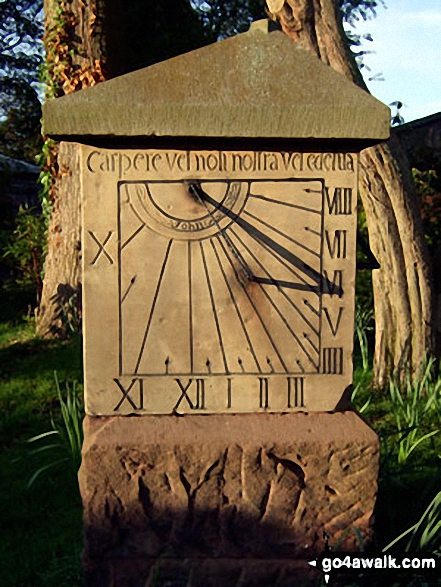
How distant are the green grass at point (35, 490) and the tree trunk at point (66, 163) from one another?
599 mm

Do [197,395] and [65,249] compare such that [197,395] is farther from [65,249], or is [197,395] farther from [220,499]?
[65,249]

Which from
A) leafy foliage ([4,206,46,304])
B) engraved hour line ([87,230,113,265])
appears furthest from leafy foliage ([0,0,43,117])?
engraved hour line ([87,230,113,265])

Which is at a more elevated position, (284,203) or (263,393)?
(284,203)

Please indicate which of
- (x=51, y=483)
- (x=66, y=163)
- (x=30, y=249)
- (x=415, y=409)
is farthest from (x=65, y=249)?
(x=415, y=409)

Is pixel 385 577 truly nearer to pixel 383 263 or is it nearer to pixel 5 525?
→ pixel 5 525

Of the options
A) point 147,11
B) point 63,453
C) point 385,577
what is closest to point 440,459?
point 385,577

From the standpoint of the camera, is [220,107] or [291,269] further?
[291,269]

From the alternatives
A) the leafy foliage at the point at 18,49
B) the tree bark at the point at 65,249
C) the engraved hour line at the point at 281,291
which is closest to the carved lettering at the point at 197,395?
the engraved hour line at the point at 281,291

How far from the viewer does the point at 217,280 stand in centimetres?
244

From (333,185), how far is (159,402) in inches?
38.9

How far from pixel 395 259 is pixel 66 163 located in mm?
3266

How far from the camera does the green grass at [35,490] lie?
2781mm

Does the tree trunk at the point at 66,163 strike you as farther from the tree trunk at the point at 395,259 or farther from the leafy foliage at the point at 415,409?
the leafy foliage at the point at 415,409

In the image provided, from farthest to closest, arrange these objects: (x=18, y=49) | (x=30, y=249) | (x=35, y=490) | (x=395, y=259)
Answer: (x=18, y=49)
(x=30, y=249)
(x=395, y=259)
(x=35, y=490)
